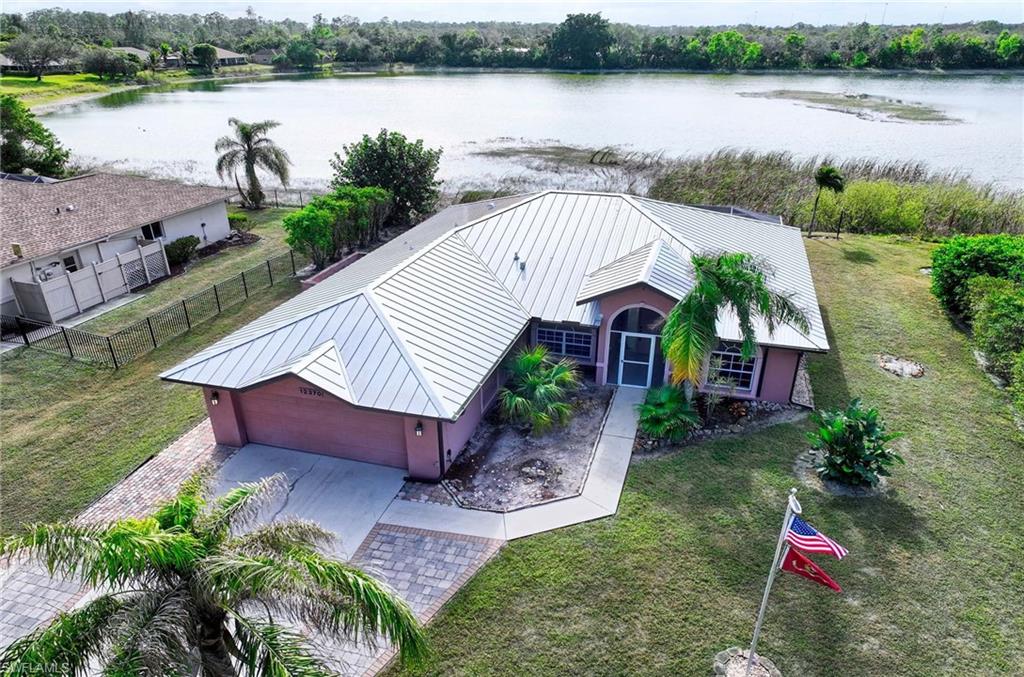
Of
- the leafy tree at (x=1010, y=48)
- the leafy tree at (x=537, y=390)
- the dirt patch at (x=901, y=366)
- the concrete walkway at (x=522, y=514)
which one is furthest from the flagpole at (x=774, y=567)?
the leafy tree at (x=1010, y=48)

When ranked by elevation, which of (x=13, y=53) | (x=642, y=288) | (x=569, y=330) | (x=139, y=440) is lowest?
(x=139, y=440)

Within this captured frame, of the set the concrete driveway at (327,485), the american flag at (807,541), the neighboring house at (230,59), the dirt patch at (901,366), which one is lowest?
the concrete driveway at (327,485)

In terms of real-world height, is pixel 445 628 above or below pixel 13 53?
below

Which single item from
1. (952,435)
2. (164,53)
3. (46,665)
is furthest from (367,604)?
(164,53)

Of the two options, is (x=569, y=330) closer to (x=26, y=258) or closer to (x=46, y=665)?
(x=46, y=665)

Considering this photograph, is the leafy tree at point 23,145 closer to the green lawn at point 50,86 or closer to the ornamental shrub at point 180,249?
the ornamental shrub at point 180,249

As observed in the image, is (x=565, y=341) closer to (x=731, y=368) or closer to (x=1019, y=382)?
(x=731, y=368)

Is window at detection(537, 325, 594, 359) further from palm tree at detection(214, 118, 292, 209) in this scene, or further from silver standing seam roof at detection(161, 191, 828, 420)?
palm tree at detection(214, 118, 292, 209)
